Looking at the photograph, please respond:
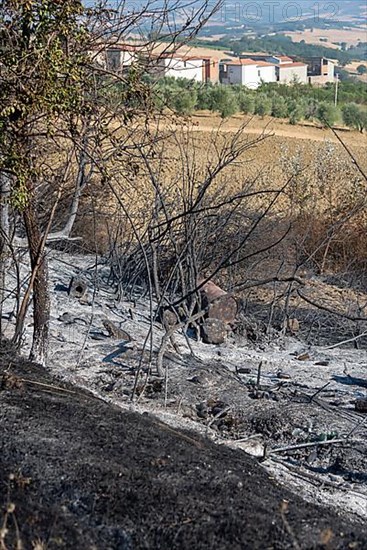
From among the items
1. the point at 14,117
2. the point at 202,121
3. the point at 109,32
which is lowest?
the point at 202,121

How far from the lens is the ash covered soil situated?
3918 millimetres

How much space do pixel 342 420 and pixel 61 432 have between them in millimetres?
2518

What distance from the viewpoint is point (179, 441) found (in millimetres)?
5344

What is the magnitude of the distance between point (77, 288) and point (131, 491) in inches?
235

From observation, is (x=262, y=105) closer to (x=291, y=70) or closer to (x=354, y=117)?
(x=354, y=117)

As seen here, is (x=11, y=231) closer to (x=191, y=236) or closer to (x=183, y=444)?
(x=191, y=236)

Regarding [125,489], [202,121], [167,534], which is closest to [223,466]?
[125,489]

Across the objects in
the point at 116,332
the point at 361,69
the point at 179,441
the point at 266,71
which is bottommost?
the point at 361,69

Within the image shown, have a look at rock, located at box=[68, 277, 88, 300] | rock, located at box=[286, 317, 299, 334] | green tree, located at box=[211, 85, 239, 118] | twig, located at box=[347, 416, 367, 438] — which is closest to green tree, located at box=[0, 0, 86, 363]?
twig, located at box=[347, 416, 367, 438]

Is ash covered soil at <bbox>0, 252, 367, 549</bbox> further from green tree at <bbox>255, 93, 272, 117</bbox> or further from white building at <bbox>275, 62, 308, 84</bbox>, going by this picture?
Answer: white building at <bbox>275, 62, 308, 84</bbox>

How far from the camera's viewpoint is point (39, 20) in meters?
5.73

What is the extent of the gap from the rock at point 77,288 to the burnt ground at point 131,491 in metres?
4.24

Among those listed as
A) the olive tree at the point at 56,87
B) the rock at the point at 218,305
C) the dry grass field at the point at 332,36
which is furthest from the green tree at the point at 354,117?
the dry grass field at the point at 332,36

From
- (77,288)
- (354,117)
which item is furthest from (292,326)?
(354,117)
